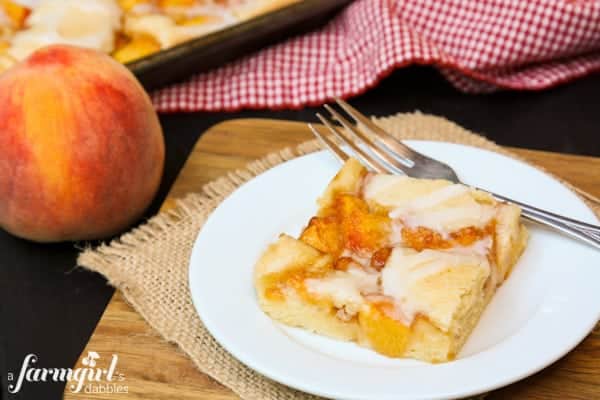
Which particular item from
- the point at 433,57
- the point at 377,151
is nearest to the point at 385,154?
the point at 377,151

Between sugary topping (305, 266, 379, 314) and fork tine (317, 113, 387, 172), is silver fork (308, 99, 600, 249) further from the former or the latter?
sugary topping (305, 266, 379, 314)

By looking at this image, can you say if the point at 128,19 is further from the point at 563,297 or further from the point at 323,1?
the point at 563,297

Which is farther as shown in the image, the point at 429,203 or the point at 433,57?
the point at 433,57

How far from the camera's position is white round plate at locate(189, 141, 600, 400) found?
98cm

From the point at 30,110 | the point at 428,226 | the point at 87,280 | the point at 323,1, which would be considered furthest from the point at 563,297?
the point at 323,1

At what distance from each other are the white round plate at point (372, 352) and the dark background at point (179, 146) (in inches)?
9.3

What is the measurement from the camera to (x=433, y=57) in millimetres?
1884

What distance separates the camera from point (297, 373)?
985mm

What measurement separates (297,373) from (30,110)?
0.64m

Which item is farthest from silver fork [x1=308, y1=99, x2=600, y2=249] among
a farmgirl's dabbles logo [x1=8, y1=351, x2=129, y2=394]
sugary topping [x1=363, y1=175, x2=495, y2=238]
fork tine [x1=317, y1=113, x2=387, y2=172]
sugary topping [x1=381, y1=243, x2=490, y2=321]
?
a farmgirl's dabbles logo [x1=8, y1=351, x2=129, y2=394]

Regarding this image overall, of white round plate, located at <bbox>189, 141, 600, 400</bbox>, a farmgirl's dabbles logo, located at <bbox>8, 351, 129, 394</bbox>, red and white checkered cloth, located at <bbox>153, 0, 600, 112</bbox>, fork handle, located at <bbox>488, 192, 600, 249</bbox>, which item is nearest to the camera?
white round plate, located at <bbox>189, 141, 600, 400</bbox>

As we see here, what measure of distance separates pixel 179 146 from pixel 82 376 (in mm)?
767

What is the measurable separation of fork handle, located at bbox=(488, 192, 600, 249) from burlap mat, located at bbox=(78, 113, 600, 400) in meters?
0.20

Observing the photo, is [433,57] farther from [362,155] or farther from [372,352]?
[372,352]
